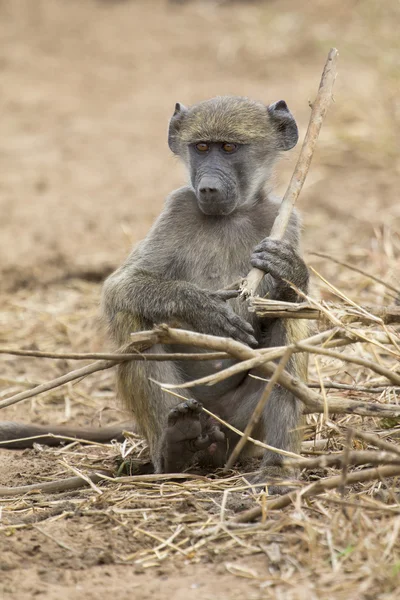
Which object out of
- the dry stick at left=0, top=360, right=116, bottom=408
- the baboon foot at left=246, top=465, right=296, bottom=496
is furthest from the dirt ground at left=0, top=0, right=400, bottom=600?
the dry stick at left=0, top=360, right=116, bottom=408

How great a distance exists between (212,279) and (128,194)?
17.7 ft

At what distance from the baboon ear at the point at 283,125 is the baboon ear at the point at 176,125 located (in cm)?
48

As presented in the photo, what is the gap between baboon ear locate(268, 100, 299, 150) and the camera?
516cm

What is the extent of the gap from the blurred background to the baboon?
493mm

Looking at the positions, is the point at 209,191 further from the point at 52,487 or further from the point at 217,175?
the point at 52,487

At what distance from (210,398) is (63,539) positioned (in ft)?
4.44

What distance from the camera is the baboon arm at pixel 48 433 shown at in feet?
16.8

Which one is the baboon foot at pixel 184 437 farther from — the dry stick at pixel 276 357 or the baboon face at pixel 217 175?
the baboon face at pixel 217 175

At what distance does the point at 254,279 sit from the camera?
427 centimetres

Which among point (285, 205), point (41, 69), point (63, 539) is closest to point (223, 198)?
point (285, 205)

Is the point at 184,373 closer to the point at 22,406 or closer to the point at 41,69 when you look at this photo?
the point at 22,406

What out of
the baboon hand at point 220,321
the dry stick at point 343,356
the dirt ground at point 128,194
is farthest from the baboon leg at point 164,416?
the dry stick at point 343,356

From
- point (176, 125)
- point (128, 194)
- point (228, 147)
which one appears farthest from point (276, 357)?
point (128, 194)

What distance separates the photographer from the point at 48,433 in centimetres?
509
